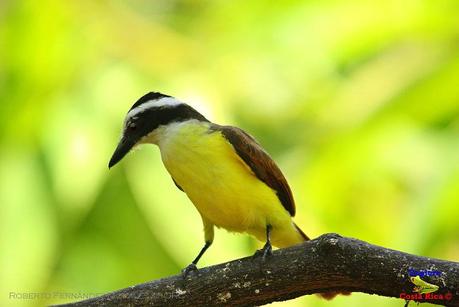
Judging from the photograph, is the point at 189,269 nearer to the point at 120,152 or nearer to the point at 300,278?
the point at 300,278

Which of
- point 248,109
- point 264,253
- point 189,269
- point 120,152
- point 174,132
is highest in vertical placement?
point 248,109

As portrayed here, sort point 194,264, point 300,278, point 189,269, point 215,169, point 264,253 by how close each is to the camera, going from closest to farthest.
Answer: point 300,278
point 264,253
point 189,269
point 194,264
point 215,169

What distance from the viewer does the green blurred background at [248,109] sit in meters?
4.46

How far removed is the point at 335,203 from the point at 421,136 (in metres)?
0.50

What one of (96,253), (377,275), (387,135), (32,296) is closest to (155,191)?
(32,296)

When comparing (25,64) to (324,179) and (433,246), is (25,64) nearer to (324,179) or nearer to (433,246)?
(324,179)

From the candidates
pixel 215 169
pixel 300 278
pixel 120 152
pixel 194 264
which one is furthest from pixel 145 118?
pixel 300 278

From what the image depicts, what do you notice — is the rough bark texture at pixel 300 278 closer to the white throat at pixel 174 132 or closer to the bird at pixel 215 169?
the bird at pixel 215 169

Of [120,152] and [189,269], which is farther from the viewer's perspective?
[120,152]

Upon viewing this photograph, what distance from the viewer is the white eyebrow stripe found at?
4520 mm

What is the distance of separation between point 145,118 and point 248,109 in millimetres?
793

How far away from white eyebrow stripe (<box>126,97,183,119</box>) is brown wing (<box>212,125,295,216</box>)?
24 cm

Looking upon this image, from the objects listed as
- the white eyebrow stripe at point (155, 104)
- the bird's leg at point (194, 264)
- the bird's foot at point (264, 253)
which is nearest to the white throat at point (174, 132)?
the white eyebrow stripe at point (155, 104)

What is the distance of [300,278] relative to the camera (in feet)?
12.0
